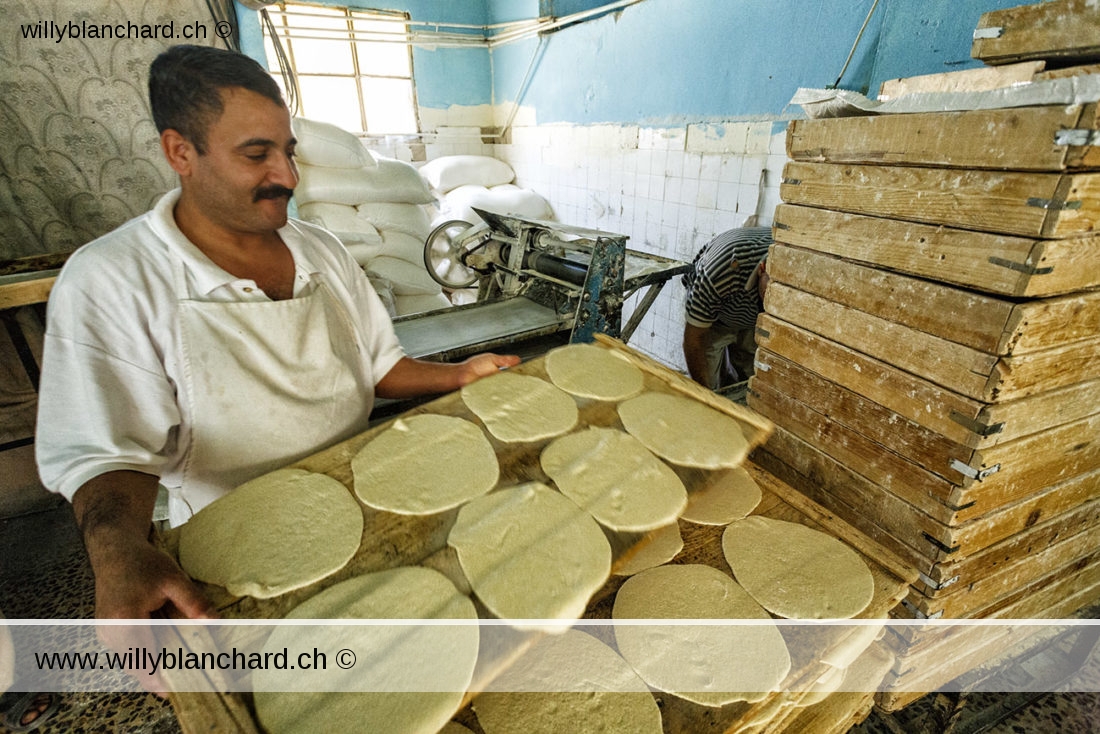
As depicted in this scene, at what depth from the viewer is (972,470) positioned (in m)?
1.09

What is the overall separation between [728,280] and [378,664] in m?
Answer: 2.58

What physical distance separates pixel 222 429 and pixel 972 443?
1803 mm

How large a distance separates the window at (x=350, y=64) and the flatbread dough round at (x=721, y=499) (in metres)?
6.00

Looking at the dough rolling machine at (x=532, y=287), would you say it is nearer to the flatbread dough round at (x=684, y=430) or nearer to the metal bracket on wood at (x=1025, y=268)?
the flatbread dough round at (x=684, y=430)

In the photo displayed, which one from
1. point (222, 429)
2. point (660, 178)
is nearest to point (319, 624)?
point (222, 429)

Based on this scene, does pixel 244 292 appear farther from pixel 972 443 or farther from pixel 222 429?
pixel 972 443

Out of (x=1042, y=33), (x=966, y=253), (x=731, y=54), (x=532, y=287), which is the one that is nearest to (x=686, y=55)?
(x=731, y=54)

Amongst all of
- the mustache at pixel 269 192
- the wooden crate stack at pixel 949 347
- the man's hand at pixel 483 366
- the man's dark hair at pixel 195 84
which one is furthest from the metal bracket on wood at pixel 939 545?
the man's dark hair at pixel 195 84

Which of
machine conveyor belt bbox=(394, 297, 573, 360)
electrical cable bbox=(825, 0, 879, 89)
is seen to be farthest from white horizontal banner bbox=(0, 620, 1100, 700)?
electrical cable bbox=(825, 0, 879, 89)

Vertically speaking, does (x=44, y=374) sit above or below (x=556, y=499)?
above

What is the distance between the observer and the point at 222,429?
1.23 metres

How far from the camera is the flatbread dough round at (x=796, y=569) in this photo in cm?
96

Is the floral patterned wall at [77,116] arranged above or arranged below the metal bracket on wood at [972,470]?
above

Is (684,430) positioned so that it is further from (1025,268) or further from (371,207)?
(371,207)
